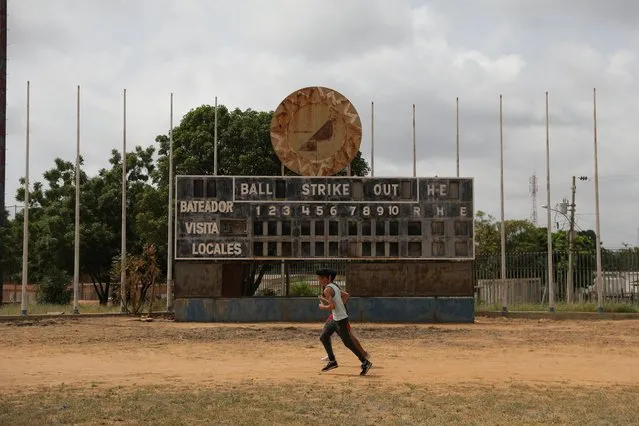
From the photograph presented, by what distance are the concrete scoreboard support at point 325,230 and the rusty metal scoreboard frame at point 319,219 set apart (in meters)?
0.04

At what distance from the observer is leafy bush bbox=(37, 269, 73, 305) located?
48.7 meters

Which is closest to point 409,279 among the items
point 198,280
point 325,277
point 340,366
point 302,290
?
point 198,280

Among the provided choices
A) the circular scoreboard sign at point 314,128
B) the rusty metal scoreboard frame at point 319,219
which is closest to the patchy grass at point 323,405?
the rusty metal scoreboard frame at point 319,219

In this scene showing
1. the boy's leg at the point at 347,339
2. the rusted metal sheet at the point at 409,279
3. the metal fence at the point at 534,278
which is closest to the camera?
the boy's leg at the point at 347,339

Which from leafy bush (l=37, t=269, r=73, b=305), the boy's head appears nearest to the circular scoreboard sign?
the boy's head

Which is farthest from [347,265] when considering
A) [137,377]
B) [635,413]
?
[635,413]

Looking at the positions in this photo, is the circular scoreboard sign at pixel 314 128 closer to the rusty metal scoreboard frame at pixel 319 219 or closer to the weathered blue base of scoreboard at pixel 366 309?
the rusty metal scoreboard frame at pixel 319 219

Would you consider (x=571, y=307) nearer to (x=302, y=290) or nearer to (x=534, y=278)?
(x=534, y=278)

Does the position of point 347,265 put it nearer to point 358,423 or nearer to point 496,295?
point 496,295

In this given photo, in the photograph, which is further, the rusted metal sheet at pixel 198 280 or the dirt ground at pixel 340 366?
the rusted metal sheet at pixel 198 280

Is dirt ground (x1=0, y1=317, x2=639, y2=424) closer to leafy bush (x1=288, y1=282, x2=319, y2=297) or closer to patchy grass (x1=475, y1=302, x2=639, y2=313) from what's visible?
patchy grass (x1=475, y1=302, x2=639, y2=313)

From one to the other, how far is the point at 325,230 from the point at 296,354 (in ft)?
39.4

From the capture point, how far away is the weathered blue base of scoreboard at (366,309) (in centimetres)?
3234

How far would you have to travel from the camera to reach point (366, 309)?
106ft
